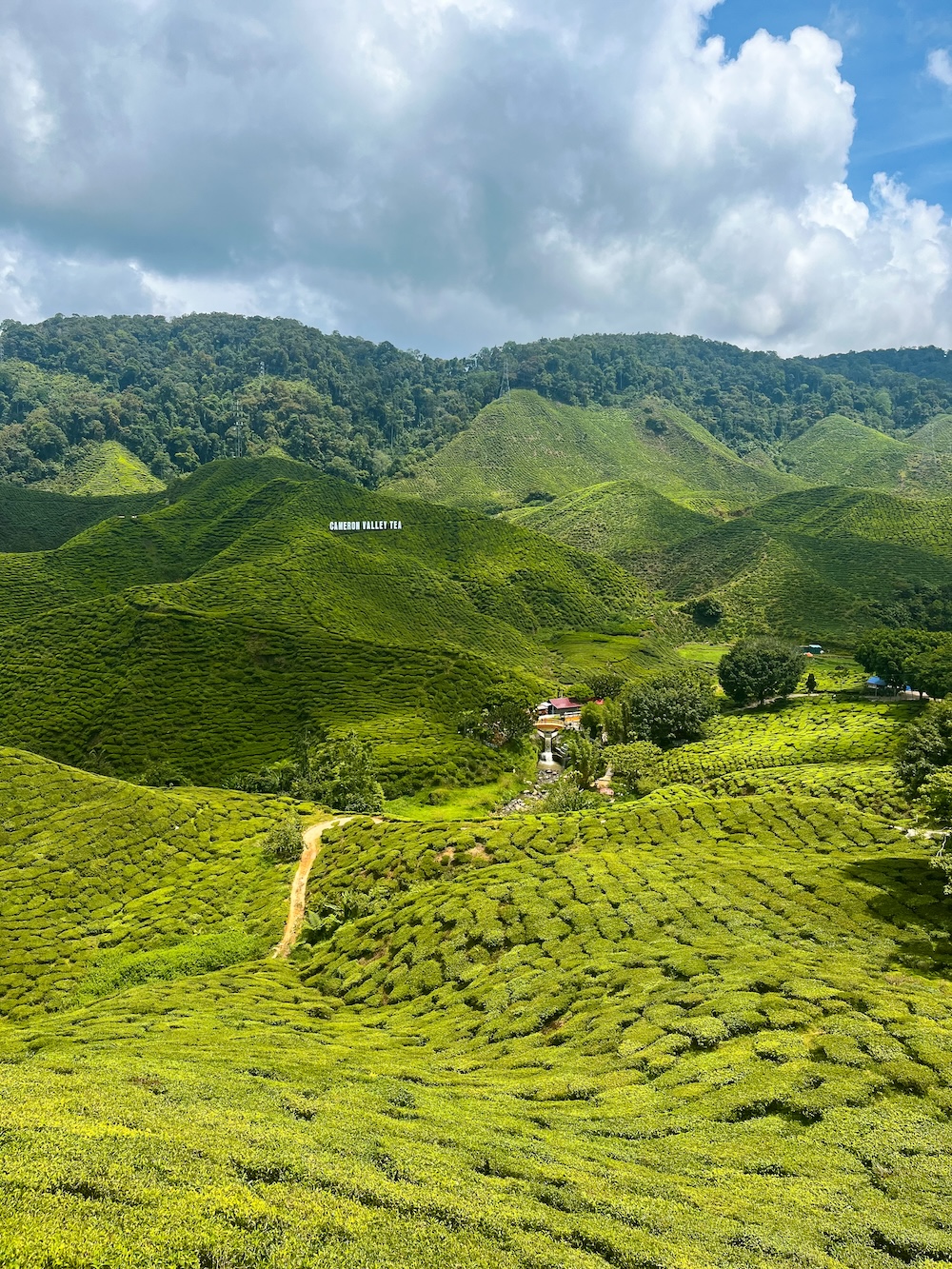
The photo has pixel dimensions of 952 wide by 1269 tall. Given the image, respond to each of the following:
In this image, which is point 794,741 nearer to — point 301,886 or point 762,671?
point 762,671

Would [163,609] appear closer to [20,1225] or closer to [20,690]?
[20,690]

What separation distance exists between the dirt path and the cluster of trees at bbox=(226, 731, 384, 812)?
6.29 metres

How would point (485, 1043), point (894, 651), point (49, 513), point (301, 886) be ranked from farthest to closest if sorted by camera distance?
point (49, 513) → point (894, 651) → point (301, 886) → point (485, 1043)

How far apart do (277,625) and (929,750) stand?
2618 inches

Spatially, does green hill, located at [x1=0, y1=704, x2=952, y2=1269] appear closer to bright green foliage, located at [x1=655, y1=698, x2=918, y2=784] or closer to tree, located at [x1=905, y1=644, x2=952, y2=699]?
bright green foliage, located at [x1=655, y1=698, x2=918, y2=784]

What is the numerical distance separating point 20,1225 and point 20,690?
7175 cm

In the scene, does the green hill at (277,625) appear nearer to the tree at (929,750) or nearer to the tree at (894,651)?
the tree at (929,750)

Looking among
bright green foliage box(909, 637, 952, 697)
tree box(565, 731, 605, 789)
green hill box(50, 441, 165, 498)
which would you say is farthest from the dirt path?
green hill box(50, 441, 165, 498)

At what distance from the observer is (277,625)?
79.3m

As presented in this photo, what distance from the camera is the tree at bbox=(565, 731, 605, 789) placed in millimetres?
56719

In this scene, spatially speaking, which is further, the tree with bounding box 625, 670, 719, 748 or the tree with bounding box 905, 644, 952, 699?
the tree with bounding box 625, 670, 719, 748

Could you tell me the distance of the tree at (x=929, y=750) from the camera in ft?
125

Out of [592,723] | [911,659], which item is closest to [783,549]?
[911,659]

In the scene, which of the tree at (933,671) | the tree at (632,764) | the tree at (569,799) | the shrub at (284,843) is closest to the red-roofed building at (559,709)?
the tree at (632,764)
